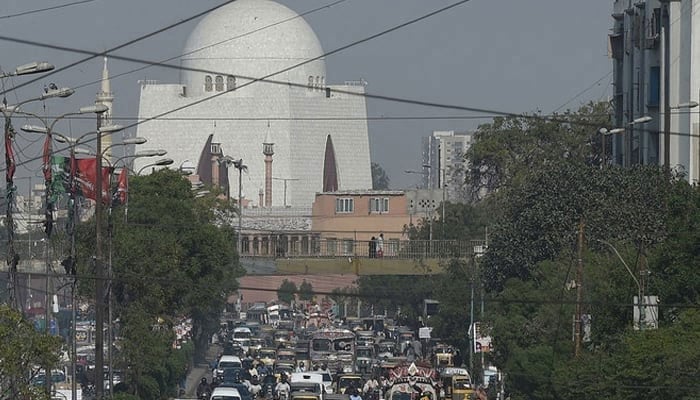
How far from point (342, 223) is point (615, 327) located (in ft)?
248

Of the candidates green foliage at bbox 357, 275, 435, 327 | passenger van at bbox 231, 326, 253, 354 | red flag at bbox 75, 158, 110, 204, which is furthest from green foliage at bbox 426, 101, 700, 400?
green foliage at bbox 357, 275, 435, 327

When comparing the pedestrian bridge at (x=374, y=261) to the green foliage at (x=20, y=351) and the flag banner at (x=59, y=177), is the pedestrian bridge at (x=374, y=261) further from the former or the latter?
the green foliage at (x=20, y=351)

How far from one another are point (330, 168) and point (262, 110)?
28.4 feet

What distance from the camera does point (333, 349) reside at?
223 feet

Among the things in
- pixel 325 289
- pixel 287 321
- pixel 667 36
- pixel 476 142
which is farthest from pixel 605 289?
pixel 325 289

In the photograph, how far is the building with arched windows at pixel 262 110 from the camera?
13575 cm

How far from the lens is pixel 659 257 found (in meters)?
35.4

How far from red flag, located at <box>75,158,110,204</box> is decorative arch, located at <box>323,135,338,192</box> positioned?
10170 centimetres

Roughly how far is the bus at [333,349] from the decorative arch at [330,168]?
72614 mm

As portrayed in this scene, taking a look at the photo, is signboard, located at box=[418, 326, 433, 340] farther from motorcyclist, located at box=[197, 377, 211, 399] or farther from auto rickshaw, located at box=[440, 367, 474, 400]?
motorcyclist, located at box=[197, 377, 211, 399]

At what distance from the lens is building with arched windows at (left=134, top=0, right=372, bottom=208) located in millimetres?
135750

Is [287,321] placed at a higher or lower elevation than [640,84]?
lower

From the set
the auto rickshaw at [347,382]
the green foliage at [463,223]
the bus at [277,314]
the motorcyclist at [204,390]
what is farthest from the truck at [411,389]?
the bus at [277,314]

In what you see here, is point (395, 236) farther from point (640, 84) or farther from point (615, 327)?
point (615, 327)
